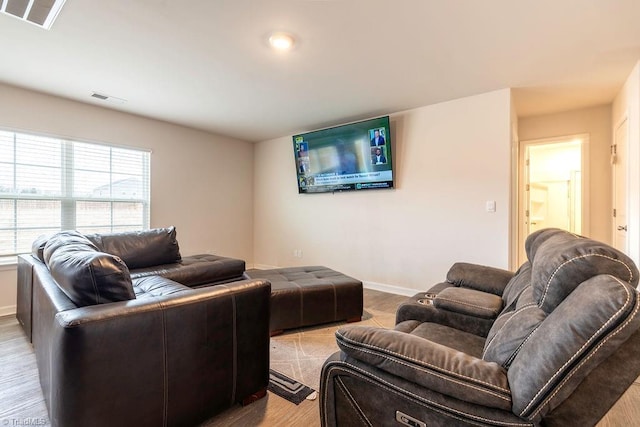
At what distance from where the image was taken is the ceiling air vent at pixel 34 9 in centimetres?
189

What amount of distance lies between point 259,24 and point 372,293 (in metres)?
3.21

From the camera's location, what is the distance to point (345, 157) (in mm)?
4328

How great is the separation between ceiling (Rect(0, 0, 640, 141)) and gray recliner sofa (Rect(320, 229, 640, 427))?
70.4 inches

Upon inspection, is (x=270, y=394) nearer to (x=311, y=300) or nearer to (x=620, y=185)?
(x=311, y=300)

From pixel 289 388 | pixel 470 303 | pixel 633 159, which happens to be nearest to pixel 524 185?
pixel 633 159

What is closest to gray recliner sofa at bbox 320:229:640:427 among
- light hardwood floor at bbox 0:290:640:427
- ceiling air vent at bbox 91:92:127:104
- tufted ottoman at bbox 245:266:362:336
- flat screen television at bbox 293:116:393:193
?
light hardwood floor at bbox 0:290:640:427

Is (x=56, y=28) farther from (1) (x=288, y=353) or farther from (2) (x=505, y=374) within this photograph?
(2) (x=505, y=374)

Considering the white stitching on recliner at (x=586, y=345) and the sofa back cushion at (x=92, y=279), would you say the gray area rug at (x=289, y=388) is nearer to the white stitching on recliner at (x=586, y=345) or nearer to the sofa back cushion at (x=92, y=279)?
the sofa back cushion at (x=92, y=279)

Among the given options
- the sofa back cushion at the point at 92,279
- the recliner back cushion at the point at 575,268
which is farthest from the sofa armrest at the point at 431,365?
the sofa back cushion at the point at 92,279

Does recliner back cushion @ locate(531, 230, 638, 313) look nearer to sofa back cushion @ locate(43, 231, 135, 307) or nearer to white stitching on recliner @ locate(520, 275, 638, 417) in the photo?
white stitching on recliner @ locate(520, 275, 638, 417)

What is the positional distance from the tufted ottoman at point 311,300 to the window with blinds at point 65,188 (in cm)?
249

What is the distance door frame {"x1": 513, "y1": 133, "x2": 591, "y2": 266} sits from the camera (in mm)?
3797

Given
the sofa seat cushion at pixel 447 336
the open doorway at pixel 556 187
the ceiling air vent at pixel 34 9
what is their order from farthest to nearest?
the open doorway at pixel 556 187 → the ceiling air vent at pixel 34 9 → the sofa seat cushion at pixel 447 336

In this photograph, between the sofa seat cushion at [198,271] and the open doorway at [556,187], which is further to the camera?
the open doorway at [556,187]
